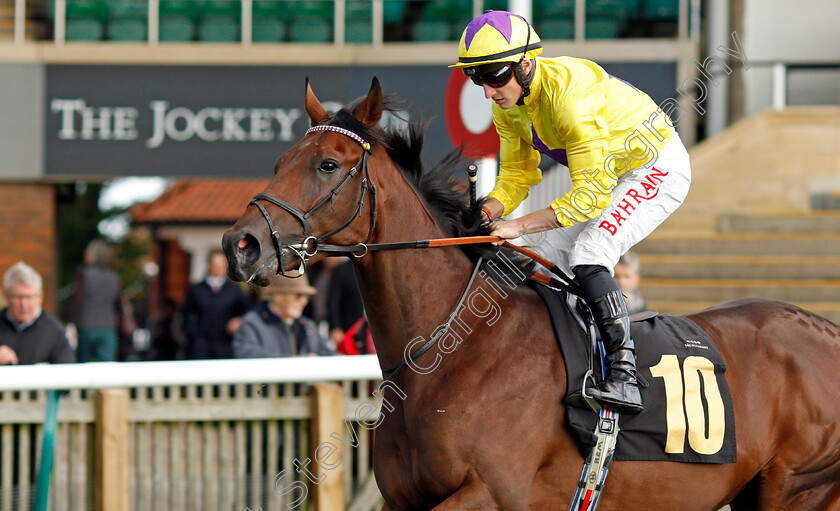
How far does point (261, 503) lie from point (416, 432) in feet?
5.66

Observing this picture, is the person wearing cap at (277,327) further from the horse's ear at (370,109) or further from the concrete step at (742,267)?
the concrete step at (742,267)

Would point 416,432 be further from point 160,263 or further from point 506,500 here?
point 160,263

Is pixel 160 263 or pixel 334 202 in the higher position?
pixel 334 202

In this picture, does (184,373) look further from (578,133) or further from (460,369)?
(578,133)

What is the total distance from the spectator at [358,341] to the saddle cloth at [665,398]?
7.15 feet

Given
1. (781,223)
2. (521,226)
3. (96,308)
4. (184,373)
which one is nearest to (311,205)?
(521,226)

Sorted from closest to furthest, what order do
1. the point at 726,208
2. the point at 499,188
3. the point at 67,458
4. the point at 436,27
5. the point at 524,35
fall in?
the point at 524,35, the point at 499,188, the point at 67,458, the point at 726,208, the point at 436,27

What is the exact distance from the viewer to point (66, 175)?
11.4 metres

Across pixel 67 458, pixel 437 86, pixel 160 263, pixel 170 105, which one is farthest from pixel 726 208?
pixel 160 263

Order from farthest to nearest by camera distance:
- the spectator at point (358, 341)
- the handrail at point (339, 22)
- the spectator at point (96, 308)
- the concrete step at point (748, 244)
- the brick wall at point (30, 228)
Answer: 1. the handrail at point (339, 22)
2. the brick wall at point (30, 228)
3. the concrete step at point (748, 244)
4. the spectator at point (96, 308)
5. the spectator at point (358, 341)

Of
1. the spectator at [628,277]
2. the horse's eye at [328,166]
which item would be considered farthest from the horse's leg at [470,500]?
the spectator at [628,277]

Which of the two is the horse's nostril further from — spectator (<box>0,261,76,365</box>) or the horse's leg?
spectator (<box>0,261,76,365</box>)

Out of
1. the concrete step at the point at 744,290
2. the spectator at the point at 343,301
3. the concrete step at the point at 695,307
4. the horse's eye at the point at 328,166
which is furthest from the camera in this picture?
the concrete step at the point at 744,290

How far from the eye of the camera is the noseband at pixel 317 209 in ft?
9.20
